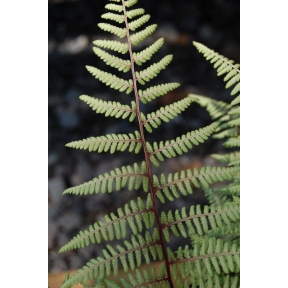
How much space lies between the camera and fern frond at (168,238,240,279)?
682 mm

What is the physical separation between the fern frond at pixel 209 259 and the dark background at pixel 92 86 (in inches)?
16.5

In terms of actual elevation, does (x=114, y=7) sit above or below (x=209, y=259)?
above

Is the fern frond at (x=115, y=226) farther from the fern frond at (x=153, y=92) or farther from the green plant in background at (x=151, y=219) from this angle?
the fern frond at (x=153, y=92)

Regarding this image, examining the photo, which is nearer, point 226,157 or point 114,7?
point 114,7

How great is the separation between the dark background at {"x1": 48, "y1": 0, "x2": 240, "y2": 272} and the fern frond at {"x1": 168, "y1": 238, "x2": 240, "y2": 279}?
418 millimetres

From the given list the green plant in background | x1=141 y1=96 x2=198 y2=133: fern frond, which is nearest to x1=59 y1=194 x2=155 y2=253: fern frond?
the green plant in background

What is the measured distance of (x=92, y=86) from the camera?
1.06m

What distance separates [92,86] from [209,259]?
23.7 inches

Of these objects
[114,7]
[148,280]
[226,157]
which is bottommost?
[148,280]

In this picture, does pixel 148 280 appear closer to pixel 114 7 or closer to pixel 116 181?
pixel 116 181

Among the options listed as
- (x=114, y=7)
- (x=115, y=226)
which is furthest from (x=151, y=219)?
(x=114, y=7)
